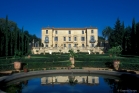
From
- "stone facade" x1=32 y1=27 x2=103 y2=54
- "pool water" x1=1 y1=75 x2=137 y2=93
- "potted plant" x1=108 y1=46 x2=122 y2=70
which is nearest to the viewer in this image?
"pool water" x1=1 y1=75 x2=137 y2=93

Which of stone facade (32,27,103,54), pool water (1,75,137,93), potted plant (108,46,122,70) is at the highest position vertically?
stone facade (32,27,103,54)

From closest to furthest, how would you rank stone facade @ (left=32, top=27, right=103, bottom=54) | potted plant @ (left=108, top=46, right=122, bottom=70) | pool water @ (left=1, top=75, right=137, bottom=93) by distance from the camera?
pool water @ (left=1, top=75, right=137, bottom=93) < potted plant @ (left=108, top=46, right=122, bottom=70) < stone facade @ (left=32, top=27, right=103, bottom=54)

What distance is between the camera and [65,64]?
1908 centimetres

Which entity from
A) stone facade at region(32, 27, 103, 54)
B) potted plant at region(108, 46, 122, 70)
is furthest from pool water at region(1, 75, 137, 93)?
stone facade at region(32, 27, 103, 54)

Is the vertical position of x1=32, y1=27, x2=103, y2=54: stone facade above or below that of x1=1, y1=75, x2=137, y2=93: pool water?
above

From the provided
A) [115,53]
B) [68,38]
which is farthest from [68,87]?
[68,38]

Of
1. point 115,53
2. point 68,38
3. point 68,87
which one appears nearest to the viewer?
point 68,87

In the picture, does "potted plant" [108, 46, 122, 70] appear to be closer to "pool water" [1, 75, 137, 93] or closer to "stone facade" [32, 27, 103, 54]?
"pool water" [1, 75, 137, 93]

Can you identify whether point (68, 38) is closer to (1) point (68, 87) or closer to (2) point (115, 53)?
(2) point (115, 53)

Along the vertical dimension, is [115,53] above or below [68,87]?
above

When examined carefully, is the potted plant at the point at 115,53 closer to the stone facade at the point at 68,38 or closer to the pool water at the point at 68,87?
the pool water at the point at 68,87

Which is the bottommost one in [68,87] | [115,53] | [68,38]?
[68,87]

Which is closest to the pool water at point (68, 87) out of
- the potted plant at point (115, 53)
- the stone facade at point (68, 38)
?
the potted plant at point (115, 53)

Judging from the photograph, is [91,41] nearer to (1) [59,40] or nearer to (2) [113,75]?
(1) [59,40]
